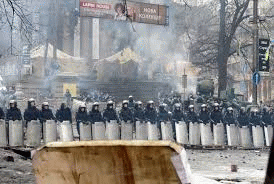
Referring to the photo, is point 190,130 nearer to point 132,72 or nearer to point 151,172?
point 151,172

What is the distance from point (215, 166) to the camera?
9922 millimetres

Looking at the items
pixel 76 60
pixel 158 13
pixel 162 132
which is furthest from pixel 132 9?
pixel 76 60

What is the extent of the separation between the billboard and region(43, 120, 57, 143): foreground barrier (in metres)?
3.15

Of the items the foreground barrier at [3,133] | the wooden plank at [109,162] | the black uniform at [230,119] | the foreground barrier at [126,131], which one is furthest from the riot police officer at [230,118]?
the wooden plank at [109,162]

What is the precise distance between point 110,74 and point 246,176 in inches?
1300

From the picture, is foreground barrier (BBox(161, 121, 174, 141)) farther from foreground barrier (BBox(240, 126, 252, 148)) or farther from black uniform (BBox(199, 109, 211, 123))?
foreground barrier (BBox(240, 126, 252, 148))

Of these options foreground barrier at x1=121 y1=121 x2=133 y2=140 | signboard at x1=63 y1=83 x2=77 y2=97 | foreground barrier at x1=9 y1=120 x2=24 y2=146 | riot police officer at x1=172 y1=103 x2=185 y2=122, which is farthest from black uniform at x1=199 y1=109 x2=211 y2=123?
signboard at x1=63 y1=83 x2=77 y2=97

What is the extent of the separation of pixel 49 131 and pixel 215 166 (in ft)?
15.6

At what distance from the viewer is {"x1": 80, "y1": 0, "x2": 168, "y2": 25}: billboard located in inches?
440

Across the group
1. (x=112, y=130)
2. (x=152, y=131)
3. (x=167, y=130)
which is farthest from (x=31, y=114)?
(x=167, y=130)

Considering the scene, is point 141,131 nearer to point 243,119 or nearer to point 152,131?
point 152,131

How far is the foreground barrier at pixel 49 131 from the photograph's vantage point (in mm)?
12205

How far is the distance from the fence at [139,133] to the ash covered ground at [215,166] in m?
0.40

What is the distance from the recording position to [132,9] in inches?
444
